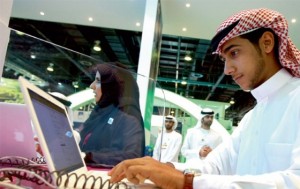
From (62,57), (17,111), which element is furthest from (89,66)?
(17,111)

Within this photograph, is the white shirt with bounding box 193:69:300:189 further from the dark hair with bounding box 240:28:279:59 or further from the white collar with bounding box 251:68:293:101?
the dark hair with bounding box 240:28:279:59

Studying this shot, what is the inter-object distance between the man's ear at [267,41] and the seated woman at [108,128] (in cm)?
85

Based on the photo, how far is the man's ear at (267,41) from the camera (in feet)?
4.55

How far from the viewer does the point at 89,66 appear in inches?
73.7

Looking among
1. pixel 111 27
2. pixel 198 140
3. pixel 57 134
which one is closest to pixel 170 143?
pixel 198 140

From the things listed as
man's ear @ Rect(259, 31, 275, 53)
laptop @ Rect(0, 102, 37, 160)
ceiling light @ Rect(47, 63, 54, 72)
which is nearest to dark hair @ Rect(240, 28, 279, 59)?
man's ear @ Rect(259, 31, 275, 53)

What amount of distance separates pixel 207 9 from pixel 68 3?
2.70 m

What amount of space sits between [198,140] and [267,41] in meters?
5.00

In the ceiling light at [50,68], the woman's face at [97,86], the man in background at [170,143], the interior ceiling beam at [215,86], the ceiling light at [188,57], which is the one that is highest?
the ceiling light at [188,57]

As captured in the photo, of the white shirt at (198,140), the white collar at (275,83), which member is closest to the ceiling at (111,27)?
the white collar at (275,83)

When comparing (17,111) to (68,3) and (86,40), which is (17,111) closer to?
(68,3)

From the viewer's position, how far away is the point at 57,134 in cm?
85

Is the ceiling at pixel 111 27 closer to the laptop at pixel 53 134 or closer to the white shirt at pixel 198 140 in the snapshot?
the laptop at pixel 53 134

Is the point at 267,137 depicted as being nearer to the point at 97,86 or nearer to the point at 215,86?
the point at 97,86
